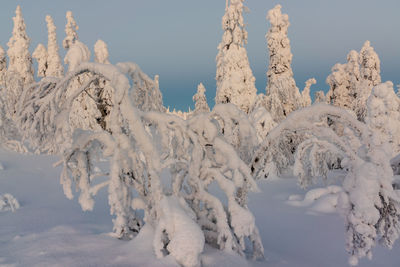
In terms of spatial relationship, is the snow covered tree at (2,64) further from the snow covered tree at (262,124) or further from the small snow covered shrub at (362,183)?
the small snow covered shrub at (362,183)

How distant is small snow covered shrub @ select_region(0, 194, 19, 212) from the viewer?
7.85 m

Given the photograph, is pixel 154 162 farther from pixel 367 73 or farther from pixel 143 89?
pixel 367 73

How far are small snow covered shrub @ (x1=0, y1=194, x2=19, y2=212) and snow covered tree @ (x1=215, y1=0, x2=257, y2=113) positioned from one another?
18.4 meters

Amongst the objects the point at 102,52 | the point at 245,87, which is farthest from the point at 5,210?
the point at 102,52

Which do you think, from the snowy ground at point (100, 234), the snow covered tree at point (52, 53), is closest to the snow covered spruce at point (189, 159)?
the snowy ground at point (100, 234)

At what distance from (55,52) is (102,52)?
15628 millimetres

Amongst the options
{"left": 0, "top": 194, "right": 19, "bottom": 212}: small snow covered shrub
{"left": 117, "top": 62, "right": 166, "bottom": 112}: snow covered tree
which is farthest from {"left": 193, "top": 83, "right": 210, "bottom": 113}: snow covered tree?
{"left": 117, "top": 62, "right": 166, "bottom": 112}: snow covered tree

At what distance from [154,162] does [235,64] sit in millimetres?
20743

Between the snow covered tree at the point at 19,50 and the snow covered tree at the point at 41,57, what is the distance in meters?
2.88

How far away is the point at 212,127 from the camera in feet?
17.1

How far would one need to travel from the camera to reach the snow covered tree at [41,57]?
4169 centimetres

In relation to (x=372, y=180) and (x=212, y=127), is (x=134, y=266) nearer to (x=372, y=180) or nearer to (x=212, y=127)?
(x=212, y=127)

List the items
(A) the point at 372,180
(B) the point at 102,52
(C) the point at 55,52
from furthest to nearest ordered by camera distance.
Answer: (C) the point at 55,52, (B) the point at 102,52, (A) the point at 372,180

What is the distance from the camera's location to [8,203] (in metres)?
8.23
